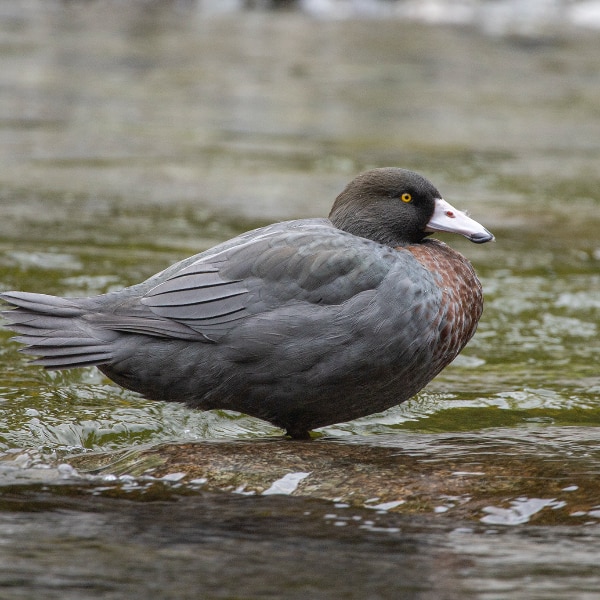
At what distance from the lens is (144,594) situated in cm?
329

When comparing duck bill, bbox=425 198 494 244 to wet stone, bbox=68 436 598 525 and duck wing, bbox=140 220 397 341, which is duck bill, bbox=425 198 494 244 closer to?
duck wing, bbox=140 220 397 341

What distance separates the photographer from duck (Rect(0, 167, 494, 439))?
468 centimetres

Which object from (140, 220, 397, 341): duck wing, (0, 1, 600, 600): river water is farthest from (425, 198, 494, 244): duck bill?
(0, 1, 600, 600): river water

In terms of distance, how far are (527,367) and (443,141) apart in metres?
7.42

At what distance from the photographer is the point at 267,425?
551cm

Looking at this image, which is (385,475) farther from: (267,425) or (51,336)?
(51,336)

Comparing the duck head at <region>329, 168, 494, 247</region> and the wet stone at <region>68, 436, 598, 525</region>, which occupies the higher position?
the duck head at <region>329, 168, 494, 247</region>

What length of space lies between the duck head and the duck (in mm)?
281

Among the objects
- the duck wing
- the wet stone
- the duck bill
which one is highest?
the duck bill

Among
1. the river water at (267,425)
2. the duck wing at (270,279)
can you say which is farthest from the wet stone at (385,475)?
the duck wing at (270,279)

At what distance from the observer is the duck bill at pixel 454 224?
520cm

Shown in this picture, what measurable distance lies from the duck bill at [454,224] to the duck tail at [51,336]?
1532 mm

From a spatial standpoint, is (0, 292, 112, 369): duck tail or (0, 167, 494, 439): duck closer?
(0, 167, 494, 439): duck

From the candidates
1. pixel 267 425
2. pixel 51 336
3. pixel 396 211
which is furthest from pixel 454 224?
pixel 51 336
